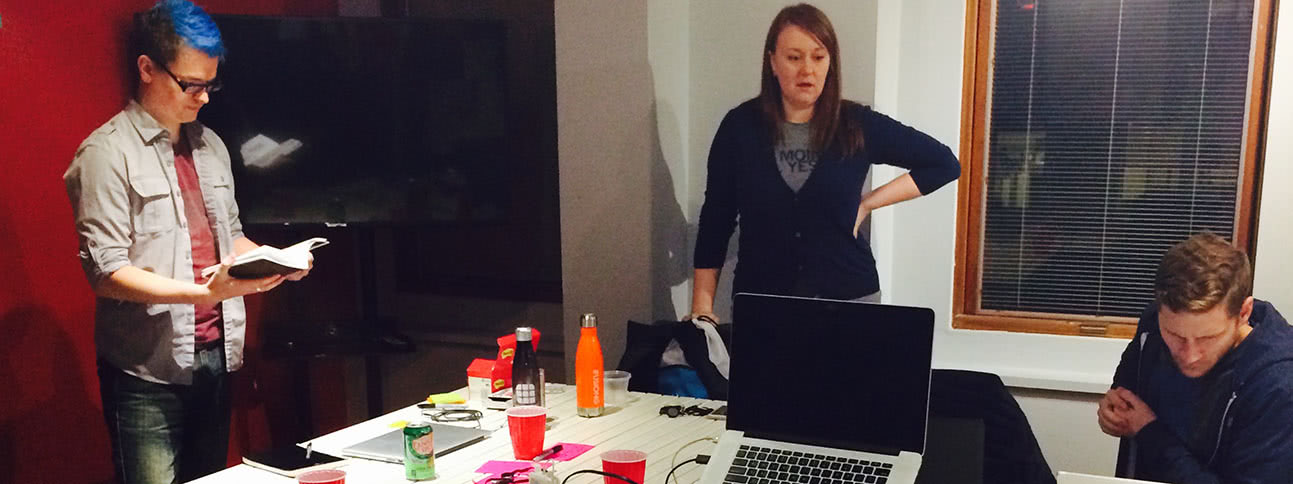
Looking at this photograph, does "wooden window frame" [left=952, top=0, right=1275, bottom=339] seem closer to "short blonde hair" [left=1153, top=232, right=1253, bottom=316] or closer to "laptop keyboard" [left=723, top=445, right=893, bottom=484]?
"short blonde hair" [left=1153, top=232, right=1253, bottom=316]

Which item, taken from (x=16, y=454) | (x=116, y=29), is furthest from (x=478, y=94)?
(x=16, y=454)

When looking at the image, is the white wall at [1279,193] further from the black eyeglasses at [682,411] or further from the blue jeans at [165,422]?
the blue jeans at [165,422]

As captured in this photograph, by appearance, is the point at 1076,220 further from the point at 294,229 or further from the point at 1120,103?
the point at 294,229

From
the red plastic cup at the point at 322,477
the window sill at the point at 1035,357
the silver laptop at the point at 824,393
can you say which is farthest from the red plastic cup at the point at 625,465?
the window sill at the point at 1035,357

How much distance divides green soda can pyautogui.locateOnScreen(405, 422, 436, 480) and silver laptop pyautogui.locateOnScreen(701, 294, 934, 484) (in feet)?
1.67

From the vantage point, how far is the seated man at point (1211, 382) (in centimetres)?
178

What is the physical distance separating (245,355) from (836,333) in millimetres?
2536

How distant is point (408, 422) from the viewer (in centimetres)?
210

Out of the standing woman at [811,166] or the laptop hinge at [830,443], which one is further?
the standing woman at [811,166]

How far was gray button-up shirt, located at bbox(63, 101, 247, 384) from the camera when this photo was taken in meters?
2.44

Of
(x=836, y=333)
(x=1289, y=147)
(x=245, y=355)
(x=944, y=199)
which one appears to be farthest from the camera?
(x=245, y=355)

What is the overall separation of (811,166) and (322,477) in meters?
1.84

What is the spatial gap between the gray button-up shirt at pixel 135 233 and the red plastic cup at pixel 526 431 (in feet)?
4.23

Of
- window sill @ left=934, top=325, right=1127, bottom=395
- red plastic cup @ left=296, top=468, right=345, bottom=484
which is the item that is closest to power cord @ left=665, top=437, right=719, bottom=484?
red plastic cup @ left=296, top=468, right=345, bottom=484
